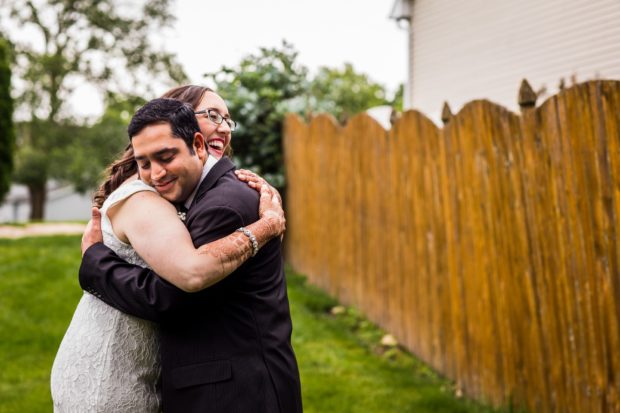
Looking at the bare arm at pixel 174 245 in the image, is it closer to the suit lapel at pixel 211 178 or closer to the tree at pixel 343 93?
the suit lapel at pixel 211 178

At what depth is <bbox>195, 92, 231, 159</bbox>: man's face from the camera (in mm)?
2930

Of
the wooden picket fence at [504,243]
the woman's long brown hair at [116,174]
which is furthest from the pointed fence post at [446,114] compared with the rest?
the woman's long brown hair at [116,174]

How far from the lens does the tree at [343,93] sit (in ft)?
35.9

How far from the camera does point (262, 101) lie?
10.5 metres

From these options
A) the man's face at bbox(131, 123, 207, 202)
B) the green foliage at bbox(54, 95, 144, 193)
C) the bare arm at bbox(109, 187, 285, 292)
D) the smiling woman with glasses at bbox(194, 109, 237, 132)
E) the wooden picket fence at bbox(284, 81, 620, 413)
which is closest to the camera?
the bare arm at bbox(109, 187, 285, 292)

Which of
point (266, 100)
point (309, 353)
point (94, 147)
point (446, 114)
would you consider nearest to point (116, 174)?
point (446, 114)

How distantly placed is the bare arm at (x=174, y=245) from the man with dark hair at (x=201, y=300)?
0.13ft

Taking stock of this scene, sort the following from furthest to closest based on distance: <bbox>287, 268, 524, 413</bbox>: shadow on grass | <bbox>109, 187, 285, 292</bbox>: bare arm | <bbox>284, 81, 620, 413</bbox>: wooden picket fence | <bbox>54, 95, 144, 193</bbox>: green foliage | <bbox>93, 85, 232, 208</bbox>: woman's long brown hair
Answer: <bbox>54, 95, 144, 193</bbox>: green foliage < <bbox>287, 268, 524, 413</bbox>: shadow on grass < <bbox>284, 81, 620, 413</bbox>: wooden picket fence < <bbox>93, 85, 232, 208</bbox>: woman's long brown hair < <bbox>109, 187, 285, 292</bbox>: bare arm

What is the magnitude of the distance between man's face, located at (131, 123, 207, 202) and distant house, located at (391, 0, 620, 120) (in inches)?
193

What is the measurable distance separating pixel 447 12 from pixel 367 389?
25.7 feet

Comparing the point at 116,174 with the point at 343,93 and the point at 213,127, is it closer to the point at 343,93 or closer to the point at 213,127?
the point at 213,127

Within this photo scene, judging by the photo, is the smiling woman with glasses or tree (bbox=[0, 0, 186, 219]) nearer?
the smiling woman with glasses

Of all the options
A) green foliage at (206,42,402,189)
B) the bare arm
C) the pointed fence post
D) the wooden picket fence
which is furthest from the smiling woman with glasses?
green foliage at (206,42,402,189)

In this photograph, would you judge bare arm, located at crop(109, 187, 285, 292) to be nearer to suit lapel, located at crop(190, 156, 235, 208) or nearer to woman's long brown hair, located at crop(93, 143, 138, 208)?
suit lapel, located at crop(190, 156, 235, 208)
